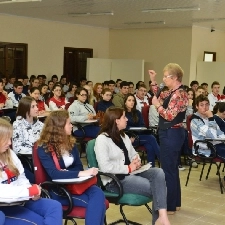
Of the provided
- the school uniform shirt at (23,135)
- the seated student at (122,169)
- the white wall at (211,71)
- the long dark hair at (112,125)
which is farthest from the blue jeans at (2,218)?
the white wall at (211,71)

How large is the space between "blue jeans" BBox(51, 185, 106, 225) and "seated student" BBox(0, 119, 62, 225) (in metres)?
0.25

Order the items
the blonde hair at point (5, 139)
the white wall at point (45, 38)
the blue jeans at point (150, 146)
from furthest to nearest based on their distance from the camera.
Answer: the white wall at point (45, 38) < the blue jeans at point (150, 146) < the blonde hair at point (5, 139)

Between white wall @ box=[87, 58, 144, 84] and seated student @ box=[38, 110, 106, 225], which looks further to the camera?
white wall @ box=[87, 58, 144, 84]

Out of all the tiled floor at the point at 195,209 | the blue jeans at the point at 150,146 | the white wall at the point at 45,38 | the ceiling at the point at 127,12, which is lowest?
the tiled floor at the point at 195,209

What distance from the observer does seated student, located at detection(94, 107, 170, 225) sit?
3.24 metres

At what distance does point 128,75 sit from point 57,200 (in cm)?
1050

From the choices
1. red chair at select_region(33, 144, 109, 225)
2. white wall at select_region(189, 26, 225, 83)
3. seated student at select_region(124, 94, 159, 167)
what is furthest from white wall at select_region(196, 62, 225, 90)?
red chair at select_region(33, 144, 109, 225)

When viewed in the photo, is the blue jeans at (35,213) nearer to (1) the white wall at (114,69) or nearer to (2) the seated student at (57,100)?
(2) the seated student at (57,100)

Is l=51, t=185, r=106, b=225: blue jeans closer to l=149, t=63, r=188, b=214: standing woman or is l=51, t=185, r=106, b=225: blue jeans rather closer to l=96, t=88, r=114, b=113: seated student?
l=149, t=63, r=188, b=214: standing woman

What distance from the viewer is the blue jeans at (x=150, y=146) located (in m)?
5.60

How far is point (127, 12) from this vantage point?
9.96m

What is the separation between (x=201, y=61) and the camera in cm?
1284

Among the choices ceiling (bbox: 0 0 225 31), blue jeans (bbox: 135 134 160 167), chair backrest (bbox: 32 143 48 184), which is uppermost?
ceiling (bbox: 0 0 225 31)

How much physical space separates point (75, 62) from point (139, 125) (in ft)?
24.6
